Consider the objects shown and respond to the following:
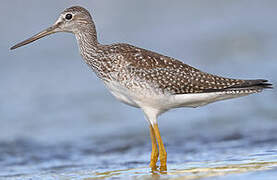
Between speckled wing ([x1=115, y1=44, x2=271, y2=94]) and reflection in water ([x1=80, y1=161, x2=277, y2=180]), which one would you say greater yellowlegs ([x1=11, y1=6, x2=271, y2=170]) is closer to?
speckled wing ([x1=115, y1=44, x2=271, y2=94])

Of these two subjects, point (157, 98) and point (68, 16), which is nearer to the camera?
point (157, 98)

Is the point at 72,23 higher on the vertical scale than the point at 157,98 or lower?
higher

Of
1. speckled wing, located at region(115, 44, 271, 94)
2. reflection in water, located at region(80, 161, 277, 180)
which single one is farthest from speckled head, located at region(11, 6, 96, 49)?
reflection in water, located at region(80, 161, 277, 180)

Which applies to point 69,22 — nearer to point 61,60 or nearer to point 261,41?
point 61,60

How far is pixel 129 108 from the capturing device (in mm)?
18516

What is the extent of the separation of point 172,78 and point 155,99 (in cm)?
55

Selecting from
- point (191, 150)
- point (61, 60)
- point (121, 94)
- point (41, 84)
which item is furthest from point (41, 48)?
point (121, 94)

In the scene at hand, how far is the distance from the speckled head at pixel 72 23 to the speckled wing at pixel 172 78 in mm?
1089

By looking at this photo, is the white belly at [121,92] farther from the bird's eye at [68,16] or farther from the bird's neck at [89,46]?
the bird's eye at [68,16]

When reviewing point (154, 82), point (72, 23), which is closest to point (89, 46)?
point (72, 23)

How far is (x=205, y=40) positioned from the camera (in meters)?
23.9

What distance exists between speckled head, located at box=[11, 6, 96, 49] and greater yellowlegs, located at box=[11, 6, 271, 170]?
23.8 inches

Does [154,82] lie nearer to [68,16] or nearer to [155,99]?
[155,99]

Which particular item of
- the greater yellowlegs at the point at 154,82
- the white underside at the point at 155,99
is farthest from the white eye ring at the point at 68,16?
the white underside at the point at 155,99
